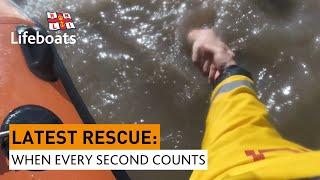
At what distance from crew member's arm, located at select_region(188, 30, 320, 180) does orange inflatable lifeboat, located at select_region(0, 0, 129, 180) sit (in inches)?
8.7

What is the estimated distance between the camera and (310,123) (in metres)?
1.11

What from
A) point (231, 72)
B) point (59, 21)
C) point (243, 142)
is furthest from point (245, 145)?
point (59, 21)

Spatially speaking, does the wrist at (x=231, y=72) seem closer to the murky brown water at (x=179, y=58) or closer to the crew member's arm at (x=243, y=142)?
the crew member's arm at (x=243, y=142)

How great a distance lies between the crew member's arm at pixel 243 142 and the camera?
0.64m

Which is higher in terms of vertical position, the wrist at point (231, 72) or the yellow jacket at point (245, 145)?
the wrist at point (231, 72)

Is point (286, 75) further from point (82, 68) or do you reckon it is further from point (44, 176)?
point (44, 176)

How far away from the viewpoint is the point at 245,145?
76 centimetres

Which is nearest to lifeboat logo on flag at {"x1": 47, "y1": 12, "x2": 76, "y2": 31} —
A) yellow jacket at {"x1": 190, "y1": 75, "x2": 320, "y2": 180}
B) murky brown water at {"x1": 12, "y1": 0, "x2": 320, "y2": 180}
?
murky brown water at {"x1": 12, "y1": 0, "x2": 320, "y2": 180}

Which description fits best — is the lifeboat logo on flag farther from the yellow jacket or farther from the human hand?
the yellow jacket

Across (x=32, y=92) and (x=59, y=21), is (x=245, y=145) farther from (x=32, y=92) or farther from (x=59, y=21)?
(x=59, y=21)
